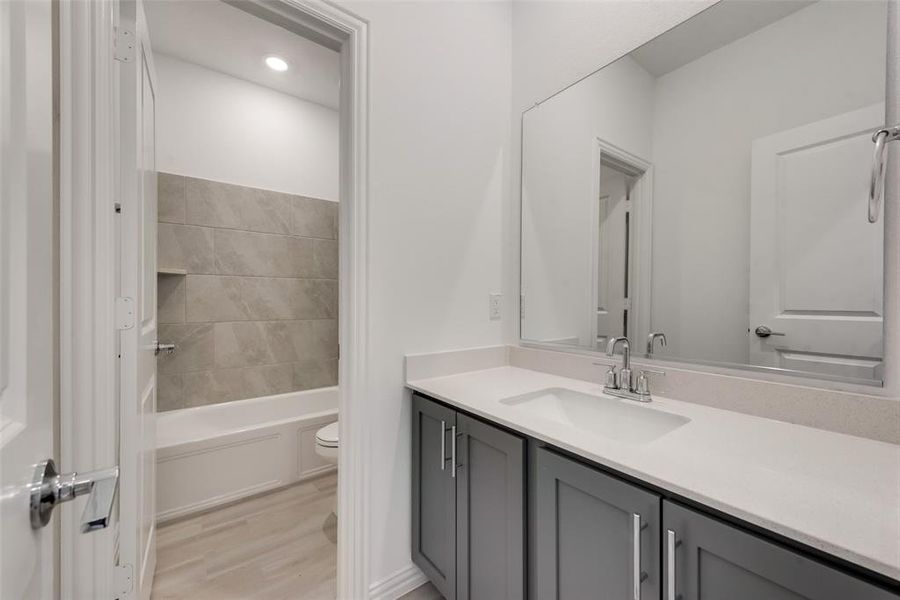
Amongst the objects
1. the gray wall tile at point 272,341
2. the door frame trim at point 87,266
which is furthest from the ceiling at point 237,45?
the gray wall tile at point 272,341

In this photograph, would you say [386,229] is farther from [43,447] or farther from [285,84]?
[285,84]

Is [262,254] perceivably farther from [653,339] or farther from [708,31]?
[708,31]

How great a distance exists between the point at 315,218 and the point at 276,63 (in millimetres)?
1030

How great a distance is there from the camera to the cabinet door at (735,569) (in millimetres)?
542

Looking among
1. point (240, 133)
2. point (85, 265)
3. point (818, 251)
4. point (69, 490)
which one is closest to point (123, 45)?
point (85, 265)

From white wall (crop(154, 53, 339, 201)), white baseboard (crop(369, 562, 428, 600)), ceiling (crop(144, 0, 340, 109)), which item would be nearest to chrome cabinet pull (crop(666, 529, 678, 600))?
white baseboard (crop(369, 562, 428, 600))

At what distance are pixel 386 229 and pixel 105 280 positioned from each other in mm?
818

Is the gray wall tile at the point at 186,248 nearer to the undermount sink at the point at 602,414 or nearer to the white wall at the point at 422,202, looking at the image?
the white wall at the point at 422,202

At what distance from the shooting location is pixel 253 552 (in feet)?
5.61

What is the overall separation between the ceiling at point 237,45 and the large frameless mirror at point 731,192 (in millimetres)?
1602

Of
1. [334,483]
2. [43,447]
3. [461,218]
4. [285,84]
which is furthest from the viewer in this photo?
[285,84]

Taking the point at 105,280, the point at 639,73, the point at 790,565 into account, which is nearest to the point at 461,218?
the point at 639,73

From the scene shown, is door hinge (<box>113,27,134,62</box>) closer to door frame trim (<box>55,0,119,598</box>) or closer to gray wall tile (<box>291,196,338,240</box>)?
door frame trim (<box>55,0,119,598</box>)

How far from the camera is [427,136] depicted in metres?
1.52
